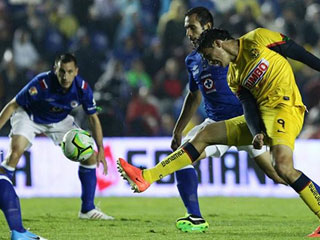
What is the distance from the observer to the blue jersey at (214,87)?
7.70m

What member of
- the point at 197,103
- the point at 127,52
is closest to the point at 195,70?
the point at 197,103

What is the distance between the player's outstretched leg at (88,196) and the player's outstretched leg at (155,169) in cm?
218

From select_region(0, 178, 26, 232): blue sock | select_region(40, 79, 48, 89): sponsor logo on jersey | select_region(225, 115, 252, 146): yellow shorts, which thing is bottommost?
select_region(0, 178, 26, 232): blue sock

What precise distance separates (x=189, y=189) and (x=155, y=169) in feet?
3.26

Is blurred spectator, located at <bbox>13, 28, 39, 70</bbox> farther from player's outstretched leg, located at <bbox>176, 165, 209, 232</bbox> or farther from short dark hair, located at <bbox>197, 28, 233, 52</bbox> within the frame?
short dark hair, located at <bbox>197, 28, 233, 52</bbox>

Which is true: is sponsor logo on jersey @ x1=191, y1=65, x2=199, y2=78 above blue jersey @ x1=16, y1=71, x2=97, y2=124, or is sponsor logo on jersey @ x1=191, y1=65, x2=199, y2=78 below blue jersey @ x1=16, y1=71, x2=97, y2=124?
above

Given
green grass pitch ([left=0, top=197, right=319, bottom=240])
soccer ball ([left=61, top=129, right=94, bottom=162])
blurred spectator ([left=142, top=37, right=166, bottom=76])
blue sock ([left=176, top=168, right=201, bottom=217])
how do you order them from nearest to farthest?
1. green grass pitch ([left=0, top=197, right=319, bottom=240])
2. blue sock ([left=176, top=168, right=201, bottom=217])
3. soccer ball ([left=61, top=129, right=94, bottom=162])
4. blurred spectator ([left=142, top=37, right=166, bottom=76])

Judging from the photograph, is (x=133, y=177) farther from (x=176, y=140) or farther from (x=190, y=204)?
(x=176, y=140)

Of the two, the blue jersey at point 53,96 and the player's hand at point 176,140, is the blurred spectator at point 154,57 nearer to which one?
the blue jersey at point 53,96

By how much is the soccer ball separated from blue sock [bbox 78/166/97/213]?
0.51 m

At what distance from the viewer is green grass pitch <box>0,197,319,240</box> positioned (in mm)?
7207

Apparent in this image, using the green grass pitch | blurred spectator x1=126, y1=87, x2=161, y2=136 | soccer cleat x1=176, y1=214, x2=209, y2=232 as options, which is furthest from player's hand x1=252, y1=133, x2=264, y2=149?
blurred spectator x1=126, y1=87, x2=161, y2=136

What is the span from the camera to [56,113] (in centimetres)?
927

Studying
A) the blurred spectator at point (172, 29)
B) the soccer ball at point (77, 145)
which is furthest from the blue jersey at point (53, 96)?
the blurred spectator at point (172, 29)
